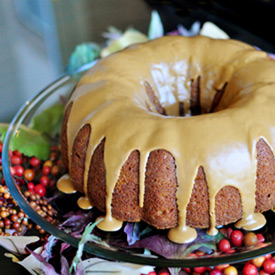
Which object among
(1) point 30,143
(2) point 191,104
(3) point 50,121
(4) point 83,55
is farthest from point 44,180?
(4) point 83,55

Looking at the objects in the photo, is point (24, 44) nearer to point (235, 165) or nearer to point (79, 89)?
point (79, 89)

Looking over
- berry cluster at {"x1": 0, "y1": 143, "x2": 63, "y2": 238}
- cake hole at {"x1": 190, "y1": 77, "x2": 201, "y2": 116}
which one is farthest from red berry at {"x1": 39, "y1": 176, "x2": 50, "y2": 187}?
cake hole at {"x1": 190, "y1": 77, "x2": 201, "y2": 116}

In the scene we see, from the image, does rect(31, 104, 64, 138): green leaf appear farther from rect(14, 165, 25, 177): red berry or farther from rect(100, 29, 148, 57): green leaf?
rect(100, 29, 148, 57): green leaf

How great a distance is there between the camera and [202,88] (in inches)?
51.1

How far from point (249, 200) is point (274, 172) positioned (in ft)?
0.29

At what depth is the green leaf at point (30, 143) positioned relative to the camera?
126cm

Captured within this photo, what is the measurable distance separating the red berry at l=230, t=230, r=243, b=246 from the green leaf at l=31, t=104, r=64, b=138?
641 millimetres

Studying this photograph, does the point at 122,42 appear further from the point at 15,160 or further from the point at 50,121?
the point at 15,160

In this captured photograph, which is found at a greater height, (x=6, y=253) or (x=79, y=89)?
(x=79, y=89)

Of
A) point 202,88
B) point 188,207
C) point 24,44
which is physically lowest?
point 24,44

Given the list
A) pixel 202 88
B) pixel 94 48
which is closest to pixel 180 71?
pixel 202 88

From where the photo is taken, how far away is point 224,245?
961mm

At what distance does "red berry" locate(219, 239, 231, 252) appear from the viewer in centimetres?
→ 95

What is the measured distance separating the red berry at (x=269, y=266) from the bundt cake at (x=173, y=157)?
80 mm
